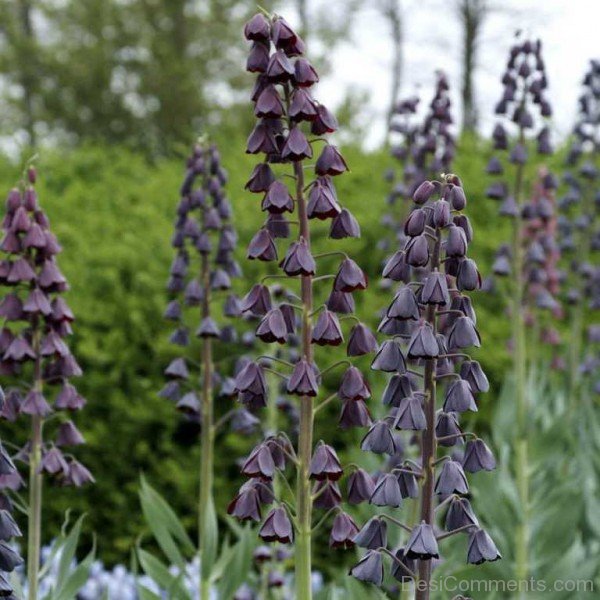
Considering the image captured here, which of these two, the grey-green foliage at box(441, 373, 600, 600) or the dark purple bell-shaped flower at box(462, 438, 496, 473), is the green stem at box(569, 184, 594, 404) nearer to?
the grey-green foliage at box(441, 373, 600, 600)

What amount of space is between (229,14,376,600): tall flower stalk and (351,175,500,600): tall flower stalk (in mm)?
165

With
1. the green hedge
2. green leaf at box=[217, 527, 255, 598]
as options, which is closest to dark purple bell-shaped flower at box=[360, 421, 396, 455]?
green leaf at box=[217, 527, 255, 598]

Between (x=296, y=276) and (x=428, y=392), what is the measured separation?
16.0 inches

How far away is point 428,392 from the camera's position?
2.04 metres

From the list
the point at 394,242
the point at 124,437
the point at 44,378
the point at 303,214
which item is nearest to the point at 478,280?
the point at 303,214

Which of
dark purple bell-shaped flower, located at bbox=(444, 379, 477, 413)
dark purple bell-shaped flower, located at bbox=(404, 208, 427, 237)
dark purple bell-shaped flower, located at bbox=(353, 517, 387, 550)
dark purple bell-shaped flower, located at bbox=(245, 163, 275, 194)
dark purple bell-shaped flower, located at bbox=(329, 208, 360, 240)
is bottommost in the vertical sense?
dark purple bell-shaped flower, located at bbox=(353, 517, 387, 550)

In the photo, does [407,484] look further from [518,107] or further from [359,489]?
[518,107]

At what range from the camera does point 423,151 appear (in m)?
4.51

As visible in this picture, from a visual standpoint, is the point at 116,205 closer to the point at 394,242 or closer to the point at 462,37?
the point at 394,242

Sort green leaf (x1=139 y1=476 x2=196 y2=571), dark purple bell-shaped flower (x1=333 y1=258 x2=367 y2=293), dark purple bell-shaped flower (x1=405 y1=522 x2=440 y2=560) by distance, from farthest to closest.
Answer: green leaf (x1=139 y1=476 x2=196 y2=571), dark purple bell-shaped flower (x1=333 y1=258 x2=367 y2=293), dark purple bell-shaped flower (x1=405 y1=522 x2=440 y2=560)

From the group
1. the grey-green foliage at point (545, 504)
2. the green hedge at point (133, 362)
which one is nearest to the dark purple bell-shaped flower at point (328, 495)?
the grey-green foliage at point (545, 504)

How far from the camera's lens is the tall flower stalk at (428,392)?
6.46 feet

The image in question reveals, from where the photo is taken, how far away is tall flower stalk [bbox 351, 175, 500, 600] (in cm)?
197

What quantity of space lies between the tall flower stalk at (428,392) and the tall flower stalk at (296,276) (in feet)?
0.54
